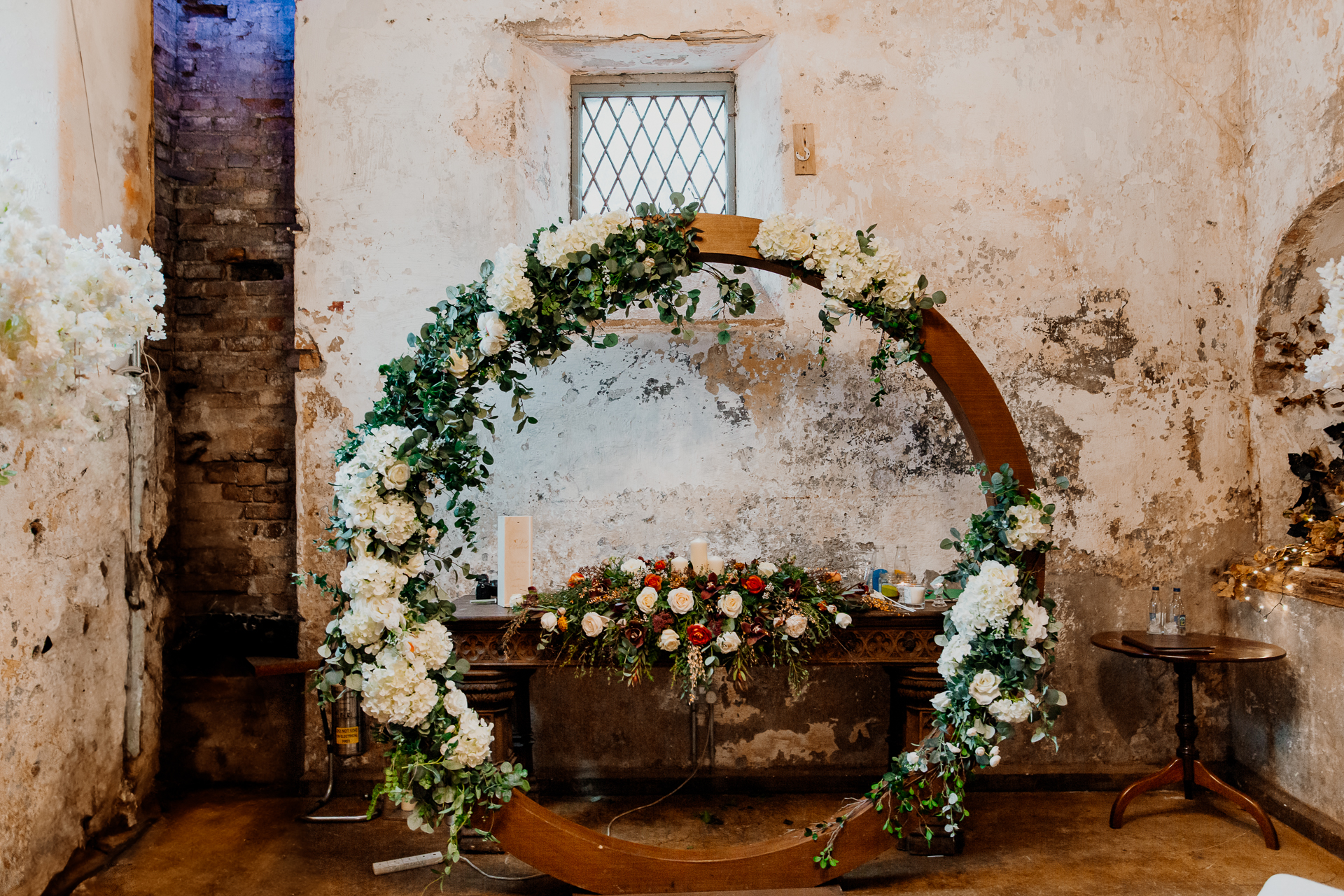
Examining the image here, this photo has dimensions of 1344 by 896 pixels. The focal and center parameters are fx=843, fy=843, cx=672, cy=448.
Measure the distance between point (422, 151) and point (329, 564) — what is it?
2115mm

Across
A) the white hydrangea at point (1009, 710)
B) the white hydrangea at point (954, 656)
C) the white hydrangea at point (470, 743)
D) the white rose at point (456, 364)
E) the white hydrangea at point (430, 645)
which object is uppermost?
the white rose at point (456, 364)

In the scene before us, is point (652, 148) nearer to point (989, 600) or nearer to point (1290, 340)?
point (989, 600)

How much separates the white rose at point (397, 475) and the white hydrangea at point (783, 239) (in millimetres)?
1606

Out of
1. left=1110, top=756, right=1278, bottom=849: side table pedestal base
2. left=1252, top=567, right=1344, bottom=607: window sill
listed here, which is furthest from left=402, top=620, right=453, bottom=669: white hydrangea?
left=1252, top=567, right=1344, bottom=607: window sill

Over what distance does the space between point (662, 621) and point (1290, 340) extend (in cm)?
344

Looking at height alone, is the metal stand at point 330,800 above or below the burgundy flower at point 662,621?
below

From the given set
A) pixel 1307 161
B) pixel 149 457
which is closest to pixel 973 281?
pixel 1307 161


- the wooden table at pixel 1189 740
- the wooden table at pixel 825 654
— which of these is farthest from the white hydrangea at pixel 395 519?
the wooden table at pixel 1189 740

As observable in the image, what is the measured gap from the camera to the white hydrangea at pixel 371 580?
3.05 meters

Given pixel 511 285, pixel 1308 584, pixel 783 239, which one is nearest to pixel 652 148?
pixel 783 239

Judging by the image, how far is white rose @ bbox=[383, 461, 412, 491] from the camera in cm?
308

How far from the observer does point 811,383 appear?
13.9ft

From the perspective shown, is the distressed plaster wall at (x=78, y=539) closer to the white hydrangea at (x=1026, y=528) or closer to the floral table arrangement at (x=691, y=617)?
the floral table arrangement at (x=691, y=617)

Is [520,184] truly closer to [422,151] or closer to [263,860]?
[422,151]
